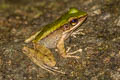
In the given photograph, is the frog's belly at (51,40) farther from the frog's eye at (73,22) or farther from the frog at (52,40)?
the frog's eye at (73,22)

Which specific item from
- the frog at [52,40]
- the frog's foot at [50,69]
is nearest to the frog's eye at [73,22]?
the frog at [52,40]

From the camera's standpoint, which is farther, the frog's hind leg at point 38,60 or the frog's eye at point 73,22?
the frog's eye at point 73,22

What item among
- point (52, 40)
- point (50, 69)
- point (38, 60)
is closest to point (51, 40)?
point (52, 40)

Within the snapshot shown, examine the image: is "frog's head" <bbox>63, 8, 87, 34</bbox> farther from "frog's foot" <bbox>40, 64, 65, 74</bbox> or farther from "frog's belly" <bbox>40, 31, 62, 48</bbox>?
"frog's foot" <bbox>40, 64, 65, 74</bbox>

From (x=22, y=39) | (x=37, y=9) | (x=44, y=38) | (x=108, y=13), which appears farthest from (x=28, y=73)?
(x=37, y=9)

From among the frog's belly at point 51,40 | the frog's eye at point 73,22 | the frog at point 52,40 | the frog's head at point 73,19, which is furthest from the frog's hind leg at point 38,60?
the frog's eye at point 73,22

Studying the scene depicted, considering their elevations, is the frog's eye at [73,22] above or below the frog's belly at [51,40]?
above

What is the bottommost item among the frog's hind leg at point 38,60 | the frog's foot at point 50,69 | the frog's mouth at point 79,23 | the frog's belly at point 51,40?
the frog's foot at point 50,69
